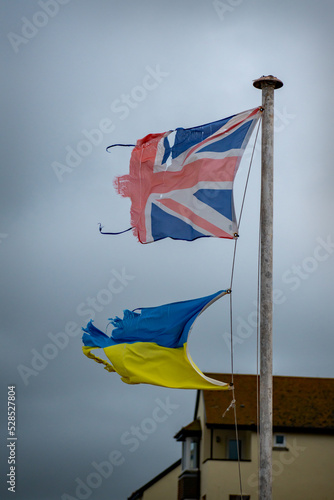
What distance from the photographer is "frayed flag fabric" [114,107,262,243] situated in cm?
1548

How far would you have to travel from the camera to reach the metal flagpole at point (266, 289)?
14062 millimetres

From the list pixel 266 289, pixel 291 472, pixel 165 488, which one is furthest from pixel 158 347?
pixel 165 488

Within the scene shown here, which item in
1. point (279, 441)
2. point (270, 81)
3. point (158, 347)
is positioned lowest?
point (279, 441)

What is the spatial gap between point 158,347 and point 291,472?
29853mm

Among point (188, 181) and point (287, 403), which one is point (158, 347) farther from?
point (287, 403)

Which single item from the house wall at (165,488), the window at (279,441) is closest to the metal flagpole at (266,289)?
the window at (279,441)

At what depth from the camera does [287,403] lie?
45719mm

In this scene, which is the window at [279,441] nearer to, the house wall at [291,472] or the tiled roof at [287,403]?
the house wall at [291,472]

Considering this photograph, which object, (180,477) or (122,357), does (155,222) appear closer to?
(122,357)

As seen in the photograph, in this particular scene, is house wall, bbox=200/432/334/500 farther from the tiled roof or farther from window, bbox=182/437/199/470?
window, bbox=182/437/199/470

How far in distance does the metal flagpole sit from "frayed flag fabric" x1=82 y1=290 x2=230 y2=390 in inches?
45.1

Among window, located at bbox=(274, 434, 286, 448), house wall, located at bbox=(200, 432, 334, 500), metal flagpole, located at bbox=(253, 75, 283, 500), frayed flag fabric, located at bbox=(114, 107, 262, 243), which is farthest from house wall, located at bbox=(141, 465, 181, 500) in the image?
metal flagpole, located at bbox=(253, 75, 283, 500)

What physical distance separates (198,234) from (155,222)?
44.0 inches

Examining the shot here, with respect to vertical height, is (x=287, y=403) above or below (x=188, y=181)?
below
